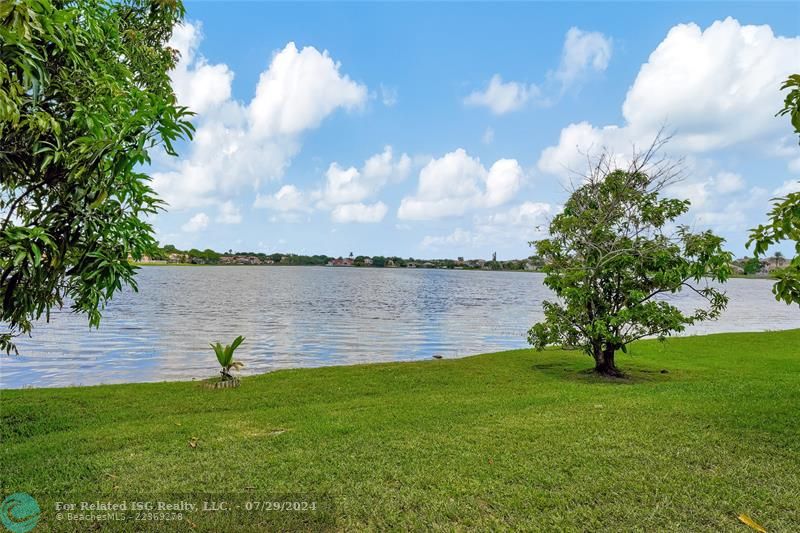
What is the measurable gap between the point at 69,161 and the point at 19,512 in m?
3.68

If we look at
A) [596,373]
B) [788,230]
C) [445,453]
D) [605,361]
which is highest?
[788,230]

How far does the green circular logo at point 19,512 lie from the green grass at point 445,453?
0.37ft

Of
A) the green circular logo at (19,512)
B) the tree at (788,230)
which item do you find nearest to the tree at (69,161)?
the green circular logo at (19,512)

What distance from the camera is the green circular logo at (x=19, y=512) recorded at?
4.44 metres

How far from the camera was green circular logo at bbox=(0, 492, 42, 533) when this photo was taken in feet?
14.6

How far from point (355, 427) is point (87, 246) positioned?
200 inches

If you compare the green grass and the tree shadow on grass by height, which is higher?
the green grass

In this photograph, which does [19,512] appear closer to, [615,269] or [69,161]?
[69,161]

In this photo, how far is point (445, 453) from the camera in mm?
6281

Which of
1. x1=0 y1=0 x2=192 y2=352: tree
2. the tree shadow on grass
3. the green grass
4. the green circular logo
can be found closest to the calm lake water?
the tree shadow on grass

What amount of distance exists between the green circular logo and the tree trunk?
13998mm

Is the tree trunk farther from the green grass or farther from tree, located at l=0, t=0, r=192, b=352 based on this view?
tree, located at l=0, t=0, r=192, b=352

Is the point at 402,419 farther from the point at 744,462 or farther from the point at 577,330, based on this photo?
the point at 577,330

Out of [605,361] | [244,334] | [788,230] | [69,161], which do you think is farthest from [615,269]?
[244,334]
